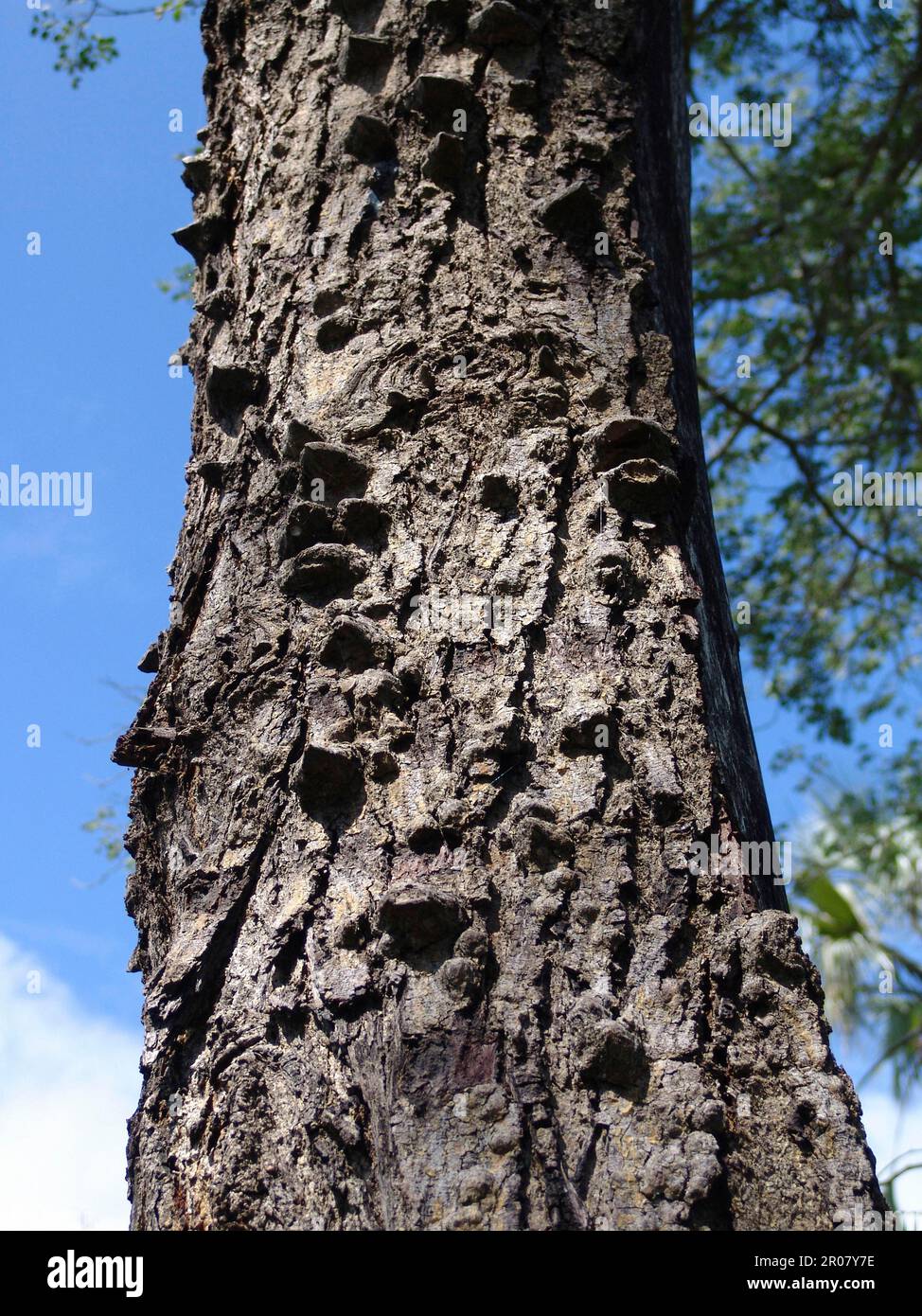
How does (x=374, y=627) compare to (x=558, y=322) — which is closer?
(x=374, y=627)

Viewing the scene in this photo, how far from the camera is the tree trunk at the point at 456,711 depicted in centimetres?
114

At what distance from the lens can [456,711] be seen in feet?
4.60

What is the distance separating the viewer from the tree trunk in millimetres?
1138

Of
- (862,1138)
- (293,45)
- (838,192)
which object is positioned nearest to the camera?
(862,1138)

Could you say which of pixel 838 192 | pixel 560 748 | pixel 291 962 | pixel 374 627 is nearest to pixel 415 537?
pixel 374 627

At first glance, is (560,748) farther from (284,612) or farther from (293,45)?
(293,45)

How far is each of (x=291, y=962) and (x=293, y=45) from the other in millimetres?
1838

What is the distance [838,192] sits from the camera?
302 inches
